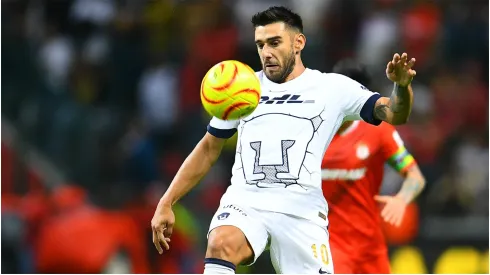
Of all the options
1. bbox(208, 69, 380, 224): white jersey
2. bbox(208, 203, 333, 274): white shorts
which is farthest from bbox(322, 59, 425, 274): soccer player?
bbox(208, 203, 333, 274): white shorts

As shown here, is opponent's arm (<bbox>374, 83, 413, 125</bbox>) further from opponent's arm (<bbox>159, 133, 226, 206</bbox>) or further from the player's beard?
opponent's arm (<bbox>159, 133, 226, 206</bbox>)

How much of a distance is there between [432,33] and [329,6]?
169 centimetres

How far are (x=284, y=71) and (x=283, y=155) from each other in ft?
1.95

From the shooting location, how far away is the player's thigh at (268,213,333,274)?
669 cm

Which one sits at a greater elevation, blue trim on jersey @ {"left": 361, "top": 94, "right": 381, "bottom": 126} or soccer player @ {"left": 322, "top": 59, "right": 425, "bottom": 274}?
blue trim on jersey @ {"left": 361, "top": 94, "right": 381, "bottom": 126}

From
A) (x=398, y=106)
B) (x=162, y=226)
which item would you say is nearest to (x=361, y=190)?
(x=398, y=106)

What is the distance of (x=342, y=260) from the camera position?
313 inches

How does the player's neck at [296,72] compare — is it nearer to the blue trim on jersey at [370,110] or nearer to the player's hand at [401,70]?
the blue trim on jersey at [370,110]

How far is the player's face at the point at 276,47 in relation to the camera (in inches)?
270

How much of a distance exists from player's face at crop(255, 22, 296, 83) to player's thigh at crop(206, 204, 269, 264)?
941 mm

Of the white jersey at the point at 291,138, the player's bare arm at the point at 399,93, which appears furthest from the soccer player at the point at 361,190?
the player's bare arm at the point at 399,93

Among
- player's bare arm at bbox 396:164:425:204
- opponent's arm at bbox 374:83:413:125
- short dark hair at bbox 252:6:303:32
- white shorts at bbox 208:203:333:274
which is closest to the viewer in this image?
opponent's arm at bbox 374:83:413:125

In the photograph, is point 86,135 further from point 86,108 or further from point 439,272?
point 439,272

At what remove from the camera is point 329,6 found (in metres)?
16.6
